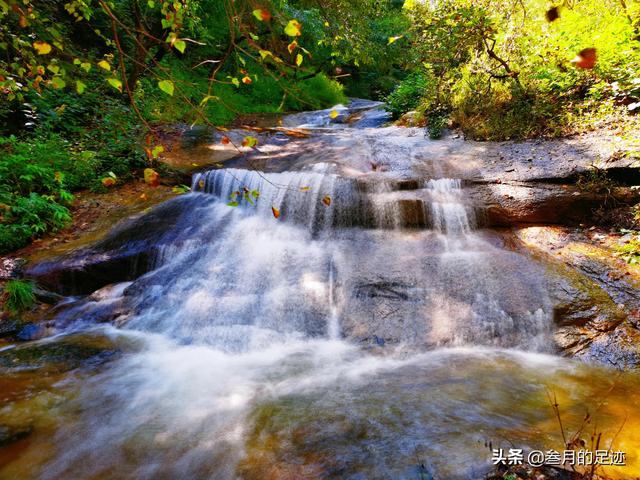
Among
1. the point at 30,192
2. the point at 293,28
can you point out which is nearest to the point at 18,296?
the point at 30,192

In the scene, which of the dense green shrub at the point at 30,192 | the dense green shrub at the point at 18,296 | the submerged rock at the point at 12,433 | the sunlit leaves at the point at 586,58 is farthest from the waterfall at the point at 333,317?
the dense green shrub at the point at 30,192

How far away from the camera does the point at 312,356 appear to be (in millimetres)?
4180

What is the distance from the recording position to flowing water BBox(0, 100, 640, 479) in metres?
2.67

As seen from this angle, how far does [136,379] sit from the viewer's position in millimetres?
3777

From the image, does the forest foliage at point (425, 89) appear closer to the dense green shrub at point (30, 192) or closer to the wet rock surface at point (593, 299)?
the dense green shrub at point (30, 192)

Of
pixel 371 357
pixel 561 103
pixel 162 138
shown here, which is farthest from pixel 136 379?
pixel 561 103

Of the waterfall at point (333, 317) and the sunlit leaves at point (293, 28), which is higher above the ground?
the sunlit leaves at point (293, 28)

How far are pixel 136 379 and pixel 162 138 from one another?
694 centimetres

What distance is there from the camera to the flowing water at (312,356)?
2.67 meters

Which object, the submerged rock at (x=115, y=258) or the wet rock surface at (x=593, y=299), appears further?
the submerged rock at (x=115, y=258)

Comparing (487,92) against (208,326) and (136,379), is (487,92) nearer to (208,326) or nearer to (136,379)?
A: (208,326)

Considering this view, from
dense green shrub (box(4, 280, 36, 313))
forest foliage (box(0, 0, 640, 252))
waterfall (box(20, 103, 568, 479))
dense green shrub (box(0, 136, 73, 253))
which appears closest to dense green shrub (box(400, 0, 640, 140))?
forest foliage (box(0, 0, 640, 252))

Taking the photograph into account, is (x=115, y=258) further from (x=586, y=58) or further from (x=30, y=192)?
(x=586, y=58)

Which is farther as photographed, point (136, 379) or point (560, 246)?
point (560, 246)
